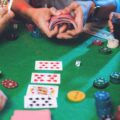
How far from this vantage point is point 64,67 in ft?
4.23

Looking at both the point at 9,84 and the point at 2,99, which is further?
the point at 9,84

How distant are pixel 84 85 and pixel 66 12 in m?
0.47

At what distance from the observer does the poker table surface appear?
104 cm

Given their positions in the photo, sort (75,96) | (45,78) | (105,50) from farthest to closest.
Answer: (105,50) → (45,78) → (75,96)

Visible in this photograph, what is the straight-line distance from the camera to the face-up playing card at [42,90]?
110 cm

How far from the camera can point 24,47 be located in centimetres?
147

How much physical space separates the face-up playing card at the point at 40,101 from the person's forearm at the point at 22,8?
2.33 feet

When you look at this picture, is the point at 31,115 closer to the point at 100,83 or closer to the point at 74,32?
the point at 100,83

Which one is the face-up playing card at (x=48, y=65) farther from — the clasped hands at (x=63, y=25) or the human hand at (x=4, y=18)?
the human hand at (x=4, y=18)

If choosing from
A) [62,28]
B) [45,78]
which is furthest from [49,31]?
[45,78]

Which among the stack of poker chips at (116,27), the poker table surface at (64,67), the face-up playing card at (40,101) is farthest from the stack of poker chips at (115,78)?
the stack of poker chips at (116,27)

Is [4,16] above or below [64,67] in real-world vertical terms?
above

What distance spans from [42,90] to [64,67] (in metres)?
0.20

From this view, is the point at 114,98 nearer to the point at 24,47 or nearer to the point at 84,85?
the point at 84,85
